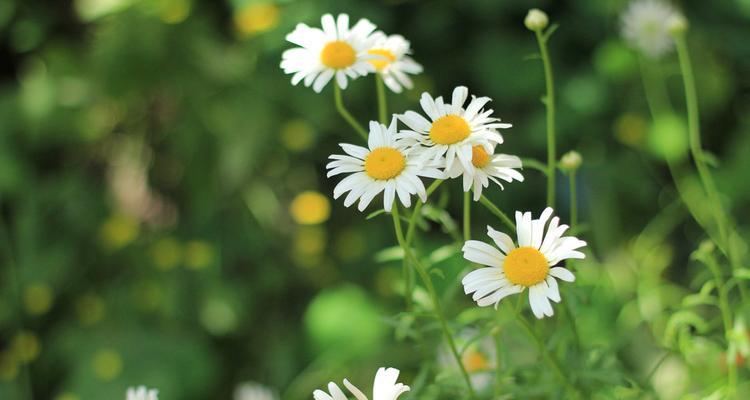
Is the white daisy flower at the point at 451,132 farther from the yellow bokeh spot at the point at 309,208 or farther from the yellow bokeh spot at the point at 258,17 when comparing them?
the yellow bokeh spot at the point at 309,208

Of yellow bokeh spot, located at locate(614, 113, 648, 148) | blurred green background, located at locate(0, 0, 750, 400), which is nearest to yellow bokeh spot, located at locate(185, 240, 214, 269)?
blurred green background, located at locate(0, 0, 750, 400)

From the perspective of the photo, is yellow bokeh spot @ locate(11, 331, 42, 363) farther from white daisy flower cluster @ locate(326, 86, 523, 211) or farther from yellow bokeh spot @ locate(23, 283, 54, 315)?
white daisy flower cluster @ locate(326, 86, 523, 211)

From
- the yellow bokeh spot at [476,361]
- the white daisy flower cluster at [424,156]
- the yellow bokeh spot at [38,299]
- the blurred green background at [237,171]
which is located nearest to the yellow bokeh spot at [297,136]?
the blurred green background at [237,171]

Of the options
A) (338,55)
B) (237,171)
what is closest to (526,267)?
(338,55)

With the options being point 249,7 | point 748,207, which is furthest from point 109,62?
point 748,207

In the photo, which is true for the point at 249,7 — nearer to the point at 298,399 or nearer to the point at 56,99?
the point at 56,99

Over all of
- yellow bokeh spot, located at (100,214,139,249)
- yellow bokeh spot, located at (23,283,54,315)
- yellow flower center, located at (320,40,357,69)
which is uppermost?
yellow bokeh spot, located at (100,214,139,249)

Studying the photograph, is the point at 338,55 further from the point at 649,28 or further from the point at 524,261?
the point at 649,28
